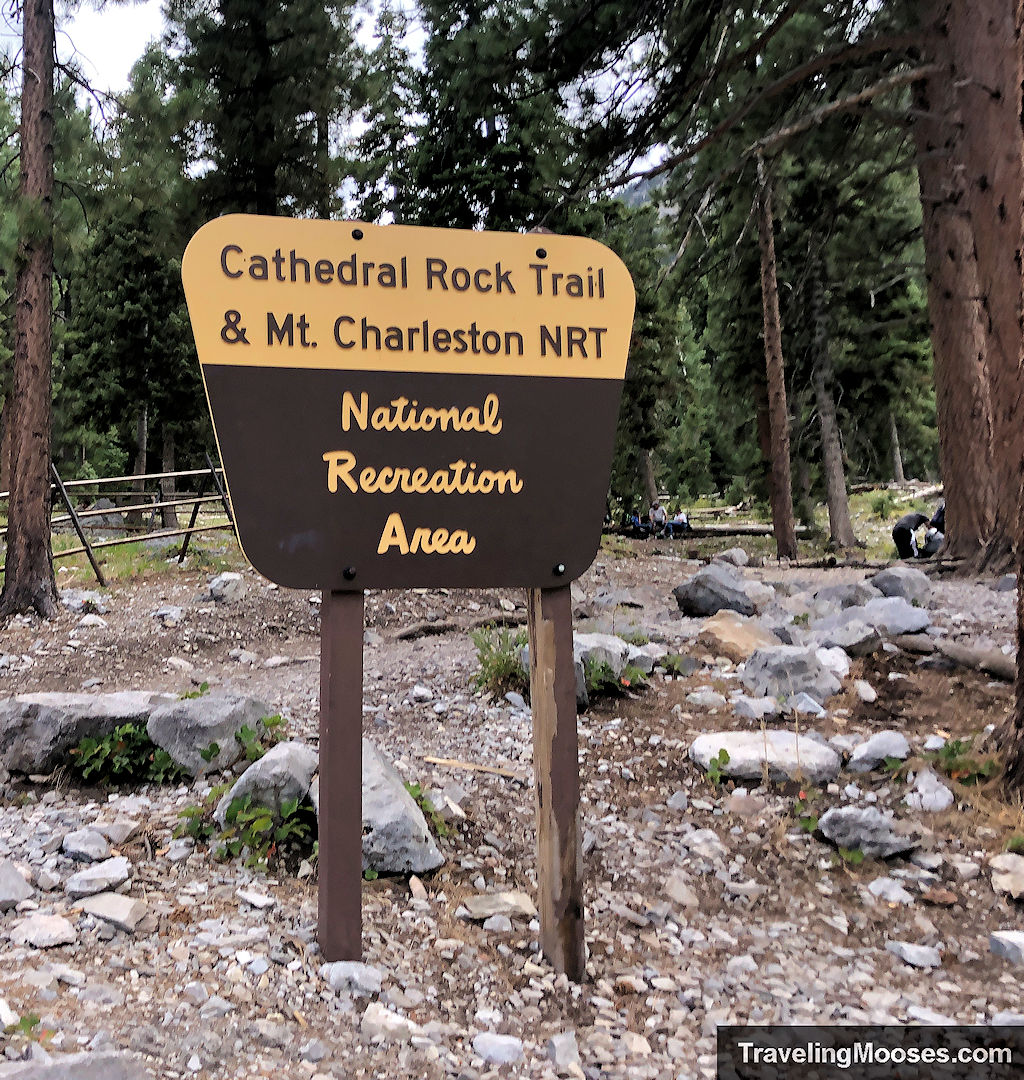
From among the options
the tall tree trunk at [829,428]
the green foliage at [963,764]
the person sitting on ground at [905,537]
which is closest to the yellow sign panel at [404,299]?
the green foliage at [963,764]

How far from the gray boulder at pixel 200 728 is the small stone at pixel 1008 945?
3372mm

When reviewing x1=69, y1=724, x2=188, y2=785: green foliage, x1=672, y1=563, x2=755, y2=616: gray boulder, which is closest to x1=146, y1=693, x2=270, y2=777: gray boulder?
x1=69, y1=724, x2=188, y2=785: green foliage

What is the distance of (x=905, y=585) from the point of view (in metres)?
7.71

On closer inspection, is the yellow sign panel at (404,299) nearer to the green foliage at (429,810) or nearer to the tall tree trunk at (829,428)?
the green foliage at (429,810)

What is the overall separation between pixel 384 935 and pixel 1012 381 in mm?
5997

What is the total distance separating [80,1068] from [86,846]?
1567mm

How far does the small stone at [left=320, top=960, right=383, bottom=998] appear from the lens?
2.53 metres

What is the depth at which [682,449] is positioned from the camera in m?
45.1

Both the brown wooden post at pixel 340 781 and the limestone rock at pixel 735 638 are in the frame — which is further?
the limestone rock at pixel 735 638

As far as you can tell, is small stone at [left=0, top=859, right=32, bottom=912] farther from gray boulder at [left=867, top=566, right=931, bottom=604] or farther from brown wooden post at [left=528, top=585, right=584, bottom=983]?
gray boulder at [left=867, top=566, right=931, bottom=604]

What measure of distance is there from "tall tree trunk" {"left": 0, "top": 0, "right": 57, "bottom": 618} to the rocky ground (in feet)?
15.1

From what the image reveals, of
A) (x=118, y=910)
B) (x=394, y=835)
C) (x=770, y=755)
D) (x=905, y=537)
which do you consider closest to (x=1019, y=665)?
(x=770, y=755)

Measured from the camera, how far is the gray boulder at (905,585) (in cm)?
766

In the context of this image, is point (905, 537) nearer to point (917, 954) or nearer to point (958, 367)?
point (958, 367)
